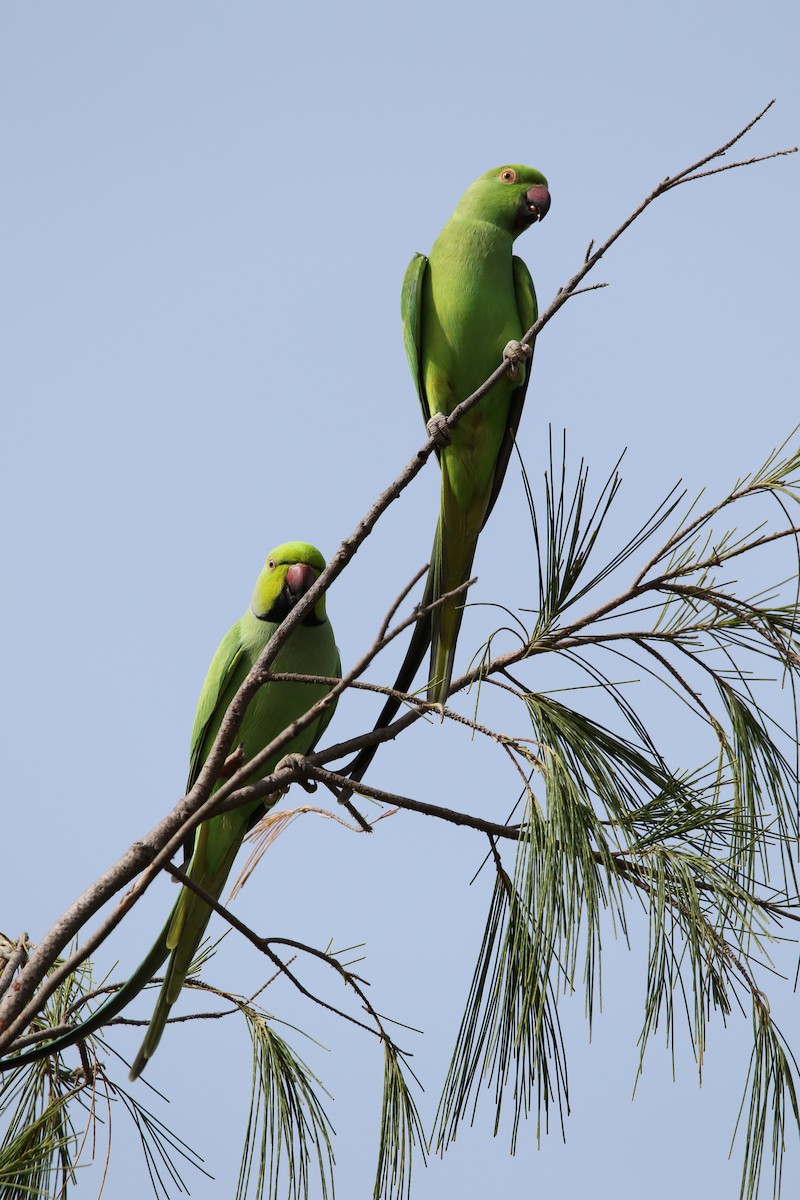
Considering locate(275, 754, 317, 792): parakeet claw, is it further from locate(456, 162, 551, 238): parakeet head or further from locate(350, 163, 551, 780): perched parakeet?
locate(456, 162, 551, 238): parakeet head

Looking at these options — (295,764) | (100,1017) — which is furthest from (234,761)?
(100,1017)

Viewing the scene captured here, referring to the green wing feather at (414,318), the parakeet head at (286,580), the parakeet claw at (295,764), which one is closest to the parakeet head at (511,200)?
the green wing feather at (414,318)

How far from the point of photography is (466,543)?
228 cm

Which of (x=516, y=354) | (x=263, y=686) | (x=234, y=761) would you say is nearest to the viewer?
(x=234, y=761)

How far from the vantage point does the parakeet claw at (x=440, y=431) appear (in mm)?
1820

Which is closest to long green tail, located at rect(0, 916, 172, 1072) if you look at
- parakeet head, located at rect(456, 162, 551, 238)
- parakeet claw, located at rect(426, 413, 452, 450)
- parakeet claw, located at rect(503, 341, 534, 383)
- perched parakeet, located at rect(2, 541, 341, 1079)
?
perched parakeet, located at rect(2, 541, 341, 1079)

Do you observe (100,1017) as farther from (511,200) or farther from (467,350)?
(511,200)

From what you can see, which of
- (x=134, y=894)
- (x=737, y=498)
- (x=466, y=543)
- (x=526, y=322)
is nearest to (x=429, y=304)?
(x=526, y=322)

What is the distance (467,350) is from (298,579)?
61cm

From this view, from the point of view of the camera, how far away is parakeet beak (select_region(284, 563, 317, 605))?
2.28 metres

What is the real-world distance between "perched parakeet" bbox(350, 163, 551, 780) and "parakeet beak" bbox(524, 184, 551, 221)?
0.05m

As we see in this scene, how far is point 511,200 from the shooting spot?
7.89ft

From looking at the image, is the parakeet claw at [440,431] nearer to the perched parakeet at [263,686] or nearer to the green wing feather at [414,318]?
the green wing feather at [414,318]

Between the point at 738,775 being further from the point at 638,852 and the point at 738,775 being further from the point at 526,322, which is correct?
the point at 526,322
